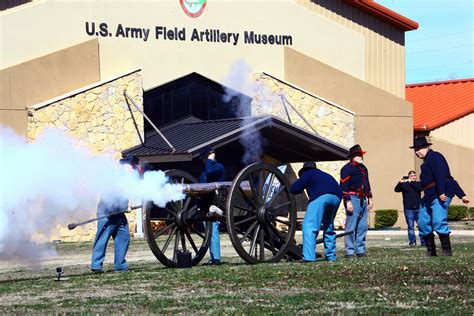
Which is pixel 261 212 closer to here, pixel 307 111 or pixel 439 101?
pixel 307 111

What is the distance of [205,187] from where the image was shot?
1525 cm

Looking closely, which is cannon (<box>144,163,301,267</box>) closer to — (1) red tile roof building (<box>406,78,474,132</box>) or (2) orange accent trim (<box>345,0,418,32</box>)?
(2) orange accent trim (<box>345,0,418,32</box>)

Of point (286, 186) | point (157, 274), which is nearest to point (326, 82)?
point (286, 186)

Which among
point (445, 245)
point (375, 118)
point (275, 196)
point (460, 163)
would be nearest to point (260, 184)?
point (275, 196)

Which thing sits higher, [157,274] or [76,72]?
[76,72]

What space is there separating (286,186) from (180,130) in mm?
15656

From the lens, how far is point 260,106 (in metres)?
33.2

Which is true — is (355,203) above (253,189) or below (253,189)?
below

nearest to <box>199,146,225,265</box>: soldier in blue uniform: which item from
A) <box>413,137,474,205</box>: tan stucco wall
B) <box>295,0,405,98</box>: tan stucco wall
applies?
<box>295,0,405,98</box>: tan stucco wall

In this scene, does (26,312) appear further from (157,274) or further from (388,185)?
(388,185)

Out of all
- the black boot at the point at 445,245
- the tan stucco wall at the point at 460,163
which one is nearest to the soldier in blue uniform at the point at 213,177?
the black boot at the point at 445,245

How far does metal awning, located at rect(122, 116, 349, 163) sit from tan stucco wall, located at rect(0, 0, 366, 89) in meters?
1.76

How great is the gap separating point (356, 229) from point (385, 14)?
1950 cm

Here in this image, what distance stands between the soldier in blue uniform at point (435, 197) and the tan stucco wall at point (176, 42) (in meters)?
14.8
